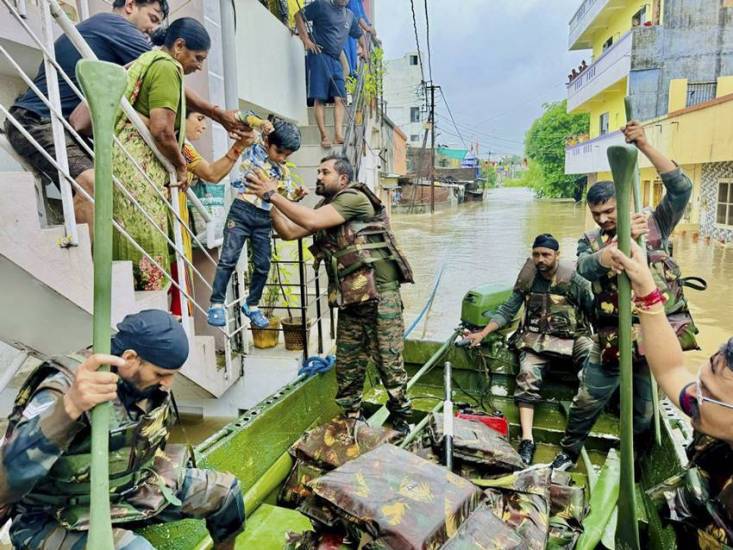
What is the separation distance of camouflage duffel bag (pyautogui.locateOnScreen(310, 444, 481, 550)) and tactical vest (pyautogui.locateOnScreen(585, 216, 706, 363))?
4.51 feet

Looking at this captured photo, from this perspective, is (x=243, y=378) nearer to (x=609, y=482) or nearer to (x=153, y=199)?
(x=153, y=199)

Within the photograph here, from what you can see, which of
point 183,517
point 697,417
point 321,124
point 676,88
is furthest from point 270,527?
point 676,88

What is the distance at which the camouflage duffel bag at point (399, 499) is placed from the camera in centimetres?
164

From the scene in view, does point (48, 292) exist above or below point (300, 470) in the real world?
above

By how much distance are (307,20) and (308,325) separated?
5.21 m

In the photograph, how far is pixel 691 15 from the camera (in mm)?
17094

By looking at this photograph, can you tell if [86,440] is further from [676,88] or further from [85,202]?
[676,88]

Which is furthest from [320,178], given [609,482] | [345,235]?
[609,482]

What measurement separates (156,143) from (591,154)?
21.6m

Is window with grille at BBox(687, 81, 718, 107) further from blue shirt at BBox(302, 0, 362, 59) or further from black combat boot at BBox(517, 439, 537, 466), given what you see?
black combat boot at BBox(517, 439, 537, 466)

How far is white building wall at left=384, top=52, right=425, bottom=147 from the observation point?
48656 mm

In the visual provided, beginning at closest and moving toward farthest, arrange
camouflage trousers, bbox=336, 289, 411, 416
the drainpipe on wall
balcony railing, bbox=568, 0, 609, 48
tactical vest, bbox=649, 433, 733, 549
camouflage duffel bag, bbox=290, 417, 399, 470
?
tactical vest, bbox=649, 433, 733, 549 < camouflage duffel bag, bbox=290, 417, 399, 470 < camouflage trousers, bbox=336, 289, 411, 416 < the drainpipe on wall < balcony railing, bbox=568, 0, 609, 48

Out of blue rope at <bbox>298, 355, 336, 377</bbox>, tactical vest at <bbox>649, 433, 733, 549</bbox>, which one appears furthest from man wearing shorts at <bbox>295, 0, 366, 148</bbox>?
tactical vest at <bbox>649, 433, 733, 549</bbox>

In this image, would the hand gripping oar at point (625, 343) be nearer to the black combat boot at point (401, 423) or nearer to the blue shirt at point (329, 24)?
the black combat boot at point (401, 423)
